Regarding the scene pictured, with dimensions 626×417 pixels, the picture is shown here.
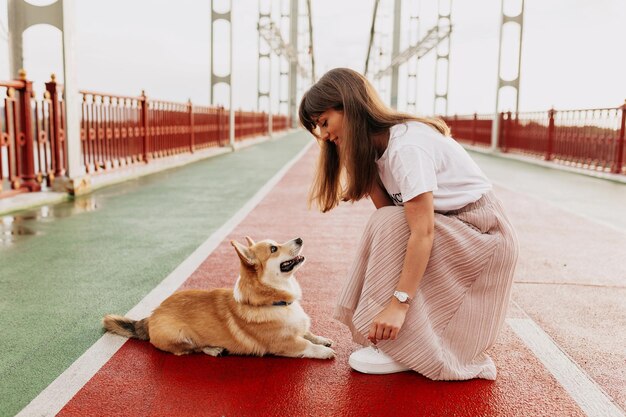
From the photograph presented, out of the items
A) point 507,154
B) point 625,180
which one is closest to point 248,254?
point 625,180

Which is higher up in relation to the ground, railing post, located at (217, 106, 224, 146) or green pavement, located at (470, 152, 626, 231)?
railing post, located at (217, 106, 224, 146)

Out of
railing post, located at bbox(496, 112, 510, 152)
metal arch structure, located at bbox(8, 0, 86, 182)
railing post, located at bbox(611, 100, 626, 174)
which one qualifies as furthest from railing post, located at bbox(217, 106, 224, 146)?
railing post, located at bbox(611, 100, 626, 174)

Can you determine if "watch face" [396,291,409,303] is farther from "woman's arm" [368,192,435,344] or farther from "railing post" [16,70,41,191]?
"railing post" [16,70,41,191]

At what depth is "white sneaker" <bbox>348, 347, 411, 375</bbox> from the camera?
2.82 metres

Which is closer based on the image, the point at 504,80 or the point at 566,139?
the point at 566,139

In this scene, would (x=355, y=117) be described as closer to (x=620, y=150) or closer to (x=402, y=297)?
(x=402, y=297)

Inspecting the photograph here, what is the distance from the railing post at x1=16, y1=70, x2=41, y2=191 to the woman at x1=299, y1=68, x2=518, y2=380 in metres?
6.36

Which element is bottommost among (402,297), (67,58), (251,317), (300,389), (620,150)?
(300,389)

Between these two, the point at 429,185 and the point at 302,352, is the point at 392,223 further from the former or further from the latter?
the point at 302,352

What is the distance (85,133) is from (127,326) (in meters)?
7.36

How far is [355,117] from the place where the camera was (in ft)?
8.81

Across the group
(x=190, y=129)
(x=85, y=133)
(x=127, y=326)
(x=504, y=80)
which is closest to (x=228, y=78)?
(x=190, y=129)

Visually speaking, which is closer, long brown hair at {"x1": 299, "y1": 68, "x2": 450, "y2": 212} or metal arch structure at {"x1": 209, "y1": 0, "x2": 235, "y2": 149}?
long brown hair at {"x1": 299, "y1": 68, "x2": 450, "y2": 212}

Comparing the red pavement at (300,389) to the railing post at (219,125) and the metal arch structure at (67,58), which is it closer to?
the metal arch structure at (67,58)
